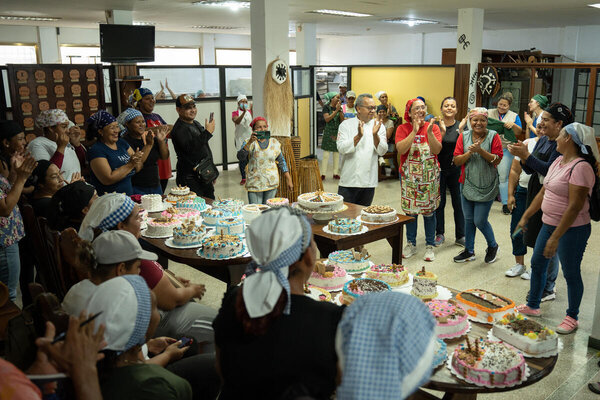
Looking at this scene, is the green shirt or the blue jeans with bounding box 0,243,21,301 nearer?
the green shirt

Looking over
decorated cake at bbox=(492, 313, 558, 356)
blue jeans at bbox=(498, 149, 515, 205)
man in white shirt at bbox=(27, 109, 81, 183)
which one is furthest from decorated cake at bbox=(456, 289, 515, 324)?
blue jeans at bbox=(498, 149, 515, 205)

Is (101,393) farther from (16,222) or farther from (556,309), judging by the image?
(556,309)

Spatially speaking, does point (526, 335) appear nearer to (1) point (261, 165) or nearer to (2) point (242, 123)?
(1) point (261, 165)

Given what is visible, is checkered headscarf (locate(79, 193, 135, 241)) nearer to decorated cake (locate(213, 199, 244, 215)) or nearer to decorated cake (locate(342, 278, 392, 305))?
decorated cake (locate(342, 278, 392, 305))

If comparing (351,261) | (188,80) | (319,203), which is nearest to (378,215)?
(319,203)

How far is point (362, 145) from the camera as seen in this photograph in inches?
192

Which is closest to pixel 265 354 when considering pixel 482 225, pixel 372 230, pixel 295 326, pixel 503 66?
pixel 295 326

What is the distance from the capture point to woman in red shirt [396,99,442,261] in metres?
4.84

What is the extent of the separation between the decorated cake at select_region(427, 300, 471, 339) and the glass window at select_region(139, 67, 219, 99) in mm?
7378

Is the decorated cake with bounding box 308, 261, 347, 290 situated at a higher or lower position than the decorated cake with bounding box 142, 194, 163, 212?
lower

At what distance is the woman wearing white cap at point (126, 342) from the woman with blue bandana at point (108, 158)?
237 cm

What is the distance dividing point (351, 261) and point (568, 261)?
147 centimetres

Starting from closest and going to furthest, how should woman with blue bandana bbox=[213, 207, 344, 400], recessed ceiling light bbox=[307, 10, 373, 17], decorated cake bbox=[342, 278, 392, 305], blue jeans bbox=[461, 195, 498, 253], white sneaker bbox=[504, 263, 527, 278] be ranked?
1. woman with blue bandana bbox=[213, 207, 344, 400]
2. decorated cake bbox=[342, 278, 392, 305]
3. white sneaker bbox=[504, 263, 527, 278]
4. blue jeans bbox=[461, 195, 498, 253]
5. recessed ceiling light bbox=[307, 10, 373, 17]

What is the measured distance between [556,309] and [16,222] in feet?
12.6
